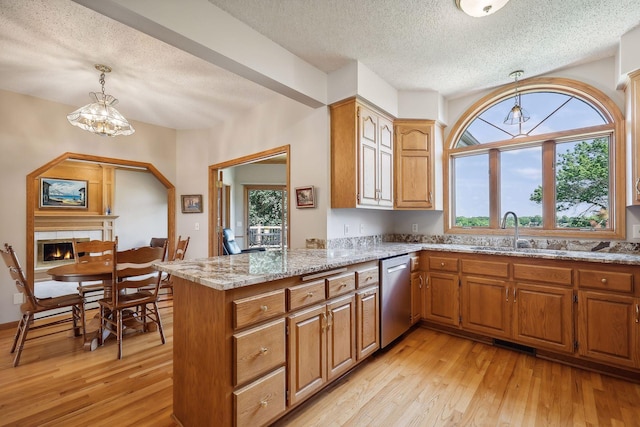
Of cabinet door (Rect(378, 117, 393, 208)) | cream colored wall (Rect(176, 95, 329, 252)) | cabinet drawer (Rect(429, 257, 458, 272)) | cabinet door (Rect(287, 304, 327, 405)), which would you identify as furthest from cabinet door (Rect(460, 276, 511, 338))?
cabinet door (Rect(287, 304, 327, 405))

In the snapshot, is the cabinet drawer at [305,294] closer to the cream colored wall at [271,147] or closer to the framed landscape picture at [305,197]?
the cream colored wall at [271,147]

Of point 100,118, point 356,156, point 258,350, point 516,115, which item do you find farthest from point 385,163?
point 100,118

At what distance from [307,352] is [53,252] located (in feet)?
22.9

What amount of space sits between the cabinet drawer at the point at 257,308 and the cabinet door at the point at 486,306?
2.06 meters

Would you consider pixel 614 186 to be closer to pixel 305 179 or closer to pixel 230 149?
pixel 305 179

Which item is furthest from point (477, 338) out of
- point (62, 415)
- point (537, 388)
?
point (62, 415)

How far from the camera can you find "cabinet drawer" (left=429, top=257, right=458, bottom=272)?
291 centimetres

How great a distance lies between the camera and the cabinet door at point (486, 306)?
263 centimetres

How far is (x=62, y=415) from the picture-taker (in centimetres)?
178

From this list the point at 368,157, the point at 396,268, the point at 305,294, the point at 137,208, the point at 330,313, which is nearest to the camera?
the point at 305,294

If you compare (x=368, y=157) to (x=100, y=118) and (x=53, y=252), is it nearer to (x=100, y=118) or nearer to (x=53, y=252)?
(x=100, y=118)

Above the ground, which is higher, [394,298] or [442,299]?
[394,298]

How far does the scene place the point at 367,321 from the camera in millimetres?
2326

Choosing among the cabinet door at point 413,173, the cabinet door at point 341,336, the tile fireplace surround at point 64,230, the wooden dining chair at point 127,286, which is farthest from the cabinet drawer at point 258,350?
the tile fireplace surround at point 64,230
